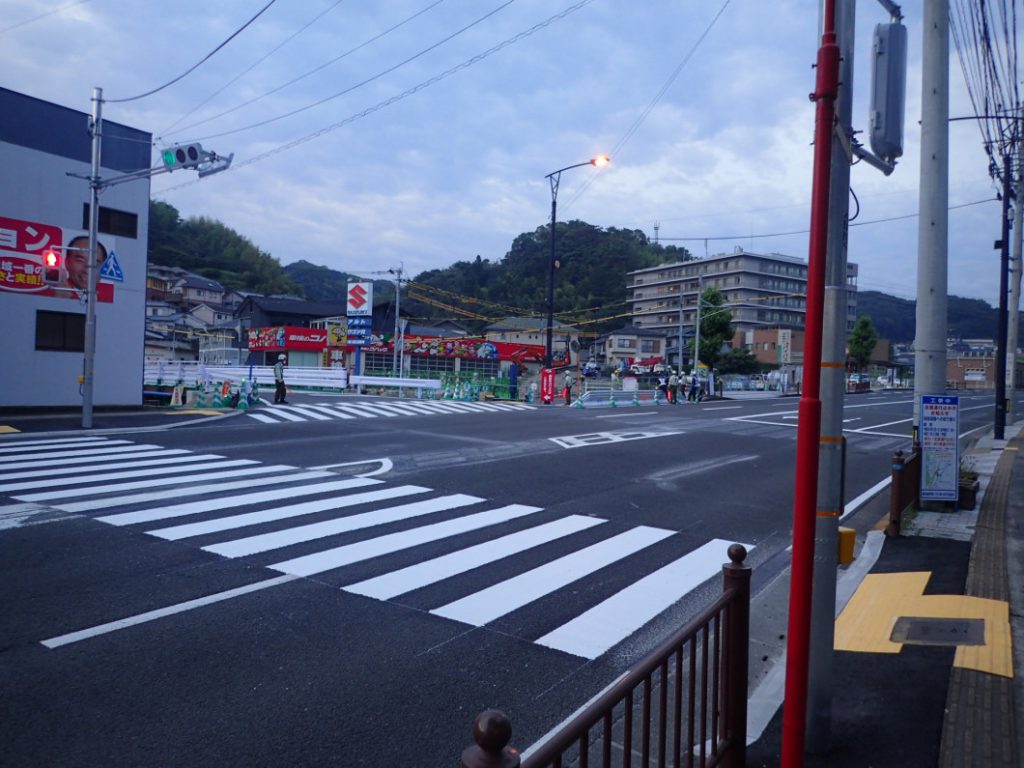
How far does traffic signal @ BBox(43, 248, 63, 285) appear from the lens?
62.7 ft

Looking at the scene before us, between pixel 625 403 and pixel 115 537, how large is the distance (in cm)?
3320

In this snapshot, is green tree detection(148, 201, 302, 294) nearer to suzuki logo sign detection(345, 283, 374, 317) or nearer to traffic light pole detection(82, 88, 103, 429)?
suzuki logo sign detection(345, 283, 374, 317)

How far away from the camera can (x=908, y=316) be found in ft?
389

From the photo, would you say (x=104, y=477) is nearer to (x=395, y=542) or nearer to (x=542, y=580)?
(x=395, y=542)

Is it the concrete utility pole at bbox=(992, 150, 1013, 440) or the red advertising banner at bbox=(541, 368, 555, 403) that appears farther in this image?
the red advertising banner at bbox=(541, 368, 555, 403)

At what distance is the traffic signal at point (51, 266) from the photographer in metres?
19.1

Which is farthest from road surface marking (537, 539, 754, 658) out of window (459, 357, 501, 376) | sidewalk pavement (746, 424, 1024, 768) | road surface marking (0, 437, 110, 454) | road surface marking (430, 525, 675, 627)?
window (459, 357, 501, 376)

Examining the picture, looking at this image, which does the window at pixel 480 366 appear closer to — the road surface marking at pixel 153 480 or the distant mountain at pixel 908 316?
the road surface marking at pixel 153 480

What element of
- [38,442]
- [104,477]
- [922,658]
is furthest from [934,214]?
[38,442]

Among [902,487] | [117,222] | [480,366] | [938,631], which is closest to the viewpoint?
[938,631]

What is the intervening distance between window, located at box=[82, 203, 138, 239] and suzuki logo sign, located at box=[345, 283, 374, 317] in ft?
54.6

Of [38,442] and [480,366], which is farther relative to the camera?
[480,366]

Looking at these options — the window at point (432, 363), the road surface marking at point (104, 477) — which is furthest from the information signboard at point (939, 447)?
the window at point (432, 363)

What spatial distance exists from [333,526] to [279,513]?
1.03m
